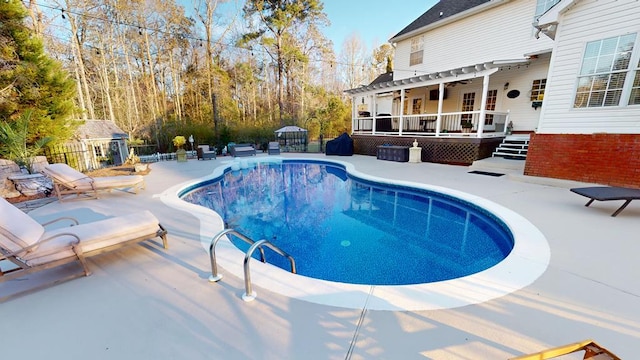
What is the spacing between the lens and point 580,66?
20.3ft

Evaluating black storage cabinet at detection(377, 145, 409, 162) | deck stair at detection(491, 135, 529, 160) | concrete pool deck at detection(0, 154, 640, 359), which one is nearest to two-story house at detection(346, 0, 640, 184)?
deck stair at detection(491, 135, 529, 160)

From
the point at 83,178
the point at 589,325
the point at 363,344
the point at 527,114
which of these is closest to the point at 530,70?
the point at 527,114

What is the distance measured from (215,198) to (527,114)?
12.8m

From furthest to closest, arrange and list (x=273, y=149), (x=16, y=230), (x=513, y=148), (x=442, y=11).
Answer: (x=273, y=149) → (x=442, y=11) → (x=513, y=148) → (x=16, y=230)

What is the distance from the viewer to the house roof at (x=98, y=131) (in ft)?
39.9

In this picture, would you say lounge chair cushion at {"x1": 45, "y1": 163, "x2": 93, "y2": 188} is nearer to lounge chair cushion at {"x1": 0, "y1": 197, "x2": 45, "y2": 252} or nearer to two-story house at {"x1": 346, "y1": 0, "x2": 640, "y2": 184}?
lounge chair cushion at {"x1": 0, "y1": 197, "x2": 45, "y2": 252}

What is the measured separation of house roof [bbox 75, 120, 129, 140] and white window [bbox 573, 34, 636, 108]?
18.3 m

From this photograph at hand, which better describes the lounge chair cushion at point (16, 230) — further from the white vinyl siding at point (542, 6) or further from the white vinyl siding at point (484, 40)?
the white vinyl siding at point (542, 6)

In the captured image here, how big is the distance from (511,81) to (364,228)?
10.6 m

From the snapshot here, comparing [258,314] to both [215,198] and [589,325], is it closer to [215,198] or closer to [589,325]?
[589,325]

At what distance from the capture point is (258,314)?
7.45ft

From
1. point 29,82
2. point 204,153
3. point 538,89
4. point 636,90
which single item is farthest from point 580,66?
point 29,82

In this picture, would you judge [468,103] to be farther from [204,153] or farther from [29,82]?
[29,82]

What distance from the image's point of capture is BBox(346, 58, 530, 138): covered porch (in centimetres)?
968
